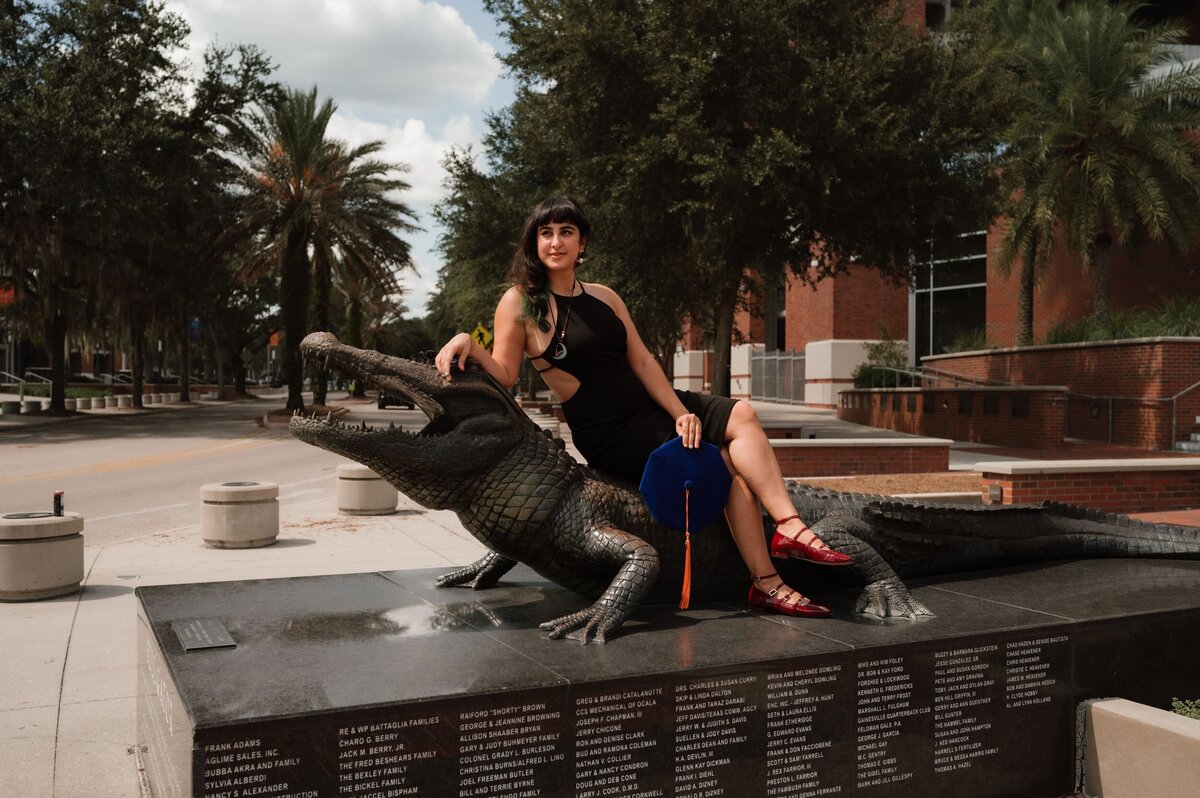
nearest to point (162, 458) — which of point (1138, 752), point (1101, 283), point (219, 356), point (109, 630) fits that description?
point (109, 630)

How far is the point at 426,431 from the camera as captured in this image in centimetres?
397

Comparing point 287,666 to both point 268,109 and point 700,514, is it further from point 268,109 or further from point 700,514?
point 268,109

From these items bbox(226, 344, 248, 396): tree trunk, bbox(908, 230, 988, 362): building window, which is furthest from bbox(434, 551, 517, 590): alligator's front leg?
bbox(226, 344, 248, 396): tree trunk

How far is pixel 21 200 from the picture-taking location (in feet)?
81.7

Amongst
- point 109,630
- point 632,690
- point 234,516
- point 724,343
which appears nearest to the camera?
point 632,690

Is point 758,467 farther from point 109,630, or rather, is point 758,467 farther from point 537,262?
point 109,630

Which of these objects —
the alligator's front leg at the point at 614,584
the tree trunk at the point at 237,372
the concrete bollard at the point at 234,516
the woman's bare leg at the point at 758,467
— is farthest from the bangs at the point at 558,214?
the tree trunk at the point at 237,372

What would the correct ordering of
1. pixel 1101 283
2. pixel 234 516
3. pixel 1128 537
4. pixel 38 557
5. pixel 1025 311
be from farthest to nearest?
pixel 1025 311 < pixel 1101 283 < pixel 234 516 < pixel 38 557 < pixel 1128 537

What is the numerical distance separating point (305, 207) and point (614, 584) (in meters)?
29.2

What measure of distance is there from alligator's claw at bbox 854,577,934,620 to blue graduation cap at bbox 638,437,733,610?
2.67ft

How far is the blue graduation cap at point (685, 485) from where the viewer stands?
4.02m

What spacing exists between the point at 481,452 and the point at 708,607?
4.26 feet

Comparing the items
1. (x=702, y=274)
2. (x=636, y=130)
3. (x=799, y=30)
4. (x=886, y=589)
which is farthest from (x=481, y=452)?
(x=702, y=274)

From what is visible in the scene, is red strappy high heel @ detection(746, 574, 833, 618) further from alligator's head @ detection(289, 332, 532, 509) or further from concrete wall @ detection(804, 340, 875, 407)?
concrete wall @ detection(804, 340, 875, 407)
